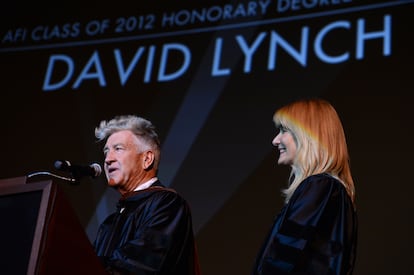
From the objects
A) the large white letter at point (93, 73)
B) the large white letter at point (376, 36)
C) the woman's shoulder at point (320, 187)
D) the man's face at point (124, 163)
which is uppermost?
the large white letter at point (376, 36)

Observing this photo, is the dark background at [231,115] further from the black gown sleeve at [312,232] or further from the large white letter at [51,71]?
the black gown sleeve at [312,232]

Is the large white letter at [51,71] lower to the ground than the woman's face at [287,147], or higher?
higher

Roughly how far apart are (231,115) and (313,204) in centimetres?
205

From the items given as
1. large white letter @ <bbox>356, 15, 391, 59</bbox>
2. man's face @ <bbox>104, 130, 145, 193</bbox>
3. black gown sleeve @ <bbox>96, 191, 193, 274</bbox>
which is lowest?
black gown sleeve @ <bbox>96, 191, 193, 274</bbox>

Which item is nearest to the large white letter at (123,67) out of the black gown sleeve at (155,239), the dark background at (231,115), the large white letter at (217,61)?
the dark background at (231,115)

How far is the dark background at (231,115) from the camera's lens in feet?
14.5

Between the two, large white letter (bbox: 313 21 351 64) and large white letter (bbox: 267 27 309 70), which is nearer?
large white letter (bbox: 313 21 351 64)

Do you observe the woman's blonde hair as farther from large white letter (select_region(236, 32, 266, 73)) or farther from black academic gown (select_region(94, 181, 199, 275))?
large white letter (select_region(236, 32, 266, 73))

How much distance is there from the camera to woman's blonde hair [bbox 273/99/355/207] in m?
3.12

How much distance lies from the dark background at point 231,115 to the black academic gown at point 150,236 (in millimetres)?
981

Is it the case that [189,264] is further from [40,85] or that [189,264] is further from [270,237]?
[40,85]

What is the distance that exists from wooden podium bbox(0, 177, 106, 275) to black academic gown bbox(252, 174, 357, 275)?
2.62 ft

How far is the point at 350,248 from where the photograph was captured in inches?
119

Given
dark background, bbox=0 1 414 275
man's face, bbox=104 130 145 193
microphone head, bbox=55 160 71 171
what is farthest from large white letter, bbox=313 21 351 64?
microphone head, bbox=55 160 71 171
